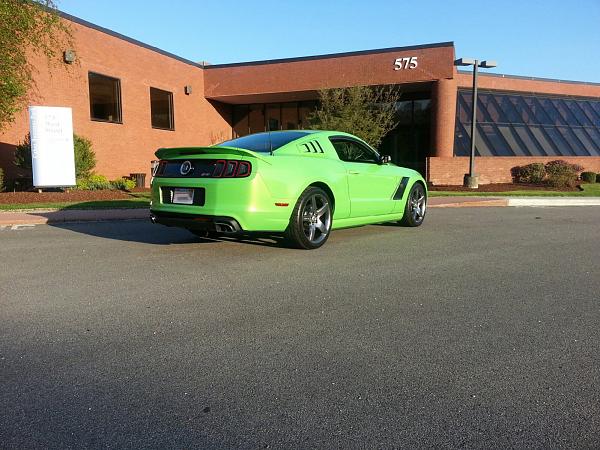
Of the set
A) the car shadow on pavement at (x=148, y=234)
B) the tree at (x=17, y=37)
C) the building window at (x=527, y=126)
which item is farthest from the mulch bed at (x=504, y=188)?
the tree at (x=17, y=37)

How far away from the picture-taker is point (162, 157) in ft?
21.1

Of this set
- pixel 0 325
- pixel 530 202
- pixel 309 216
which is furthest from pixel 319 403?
pixel 530 202

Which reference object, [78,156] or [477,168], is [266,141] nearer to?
[78,156]

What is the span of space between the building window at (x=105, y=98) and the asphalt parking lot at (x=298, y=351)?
48.2ft

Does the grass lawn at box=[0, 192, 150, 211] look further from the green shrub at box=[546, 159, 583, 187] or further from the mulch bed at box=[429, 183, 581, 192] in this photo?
the green shrub at box=[546, 159, 583, 187]

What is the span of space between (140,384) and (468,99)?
2550 cm

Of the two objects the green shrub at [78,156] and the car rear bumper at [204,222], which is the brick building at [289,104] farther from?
the car rear bumper at [204,222]

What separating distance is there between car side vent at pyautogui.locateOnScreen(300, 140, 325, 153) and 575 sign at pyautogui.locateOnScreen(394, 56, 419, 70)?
672 inches

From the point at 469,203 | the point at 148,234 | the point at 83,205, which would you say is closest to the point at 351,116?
the point at 469,203

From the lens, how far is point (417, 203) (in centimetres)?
909

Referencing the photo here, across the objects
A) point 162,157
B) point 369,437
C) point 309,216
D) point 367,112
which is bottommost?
point 369,437

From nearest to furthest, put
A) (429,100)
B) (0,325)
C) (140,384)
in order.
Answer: (140,384)
(0,325)
(429,100)

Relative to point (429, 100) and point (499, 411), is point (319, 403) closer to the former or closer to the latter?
point (499, 411)

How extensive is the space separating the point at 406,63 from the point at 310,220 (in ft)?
58.8
